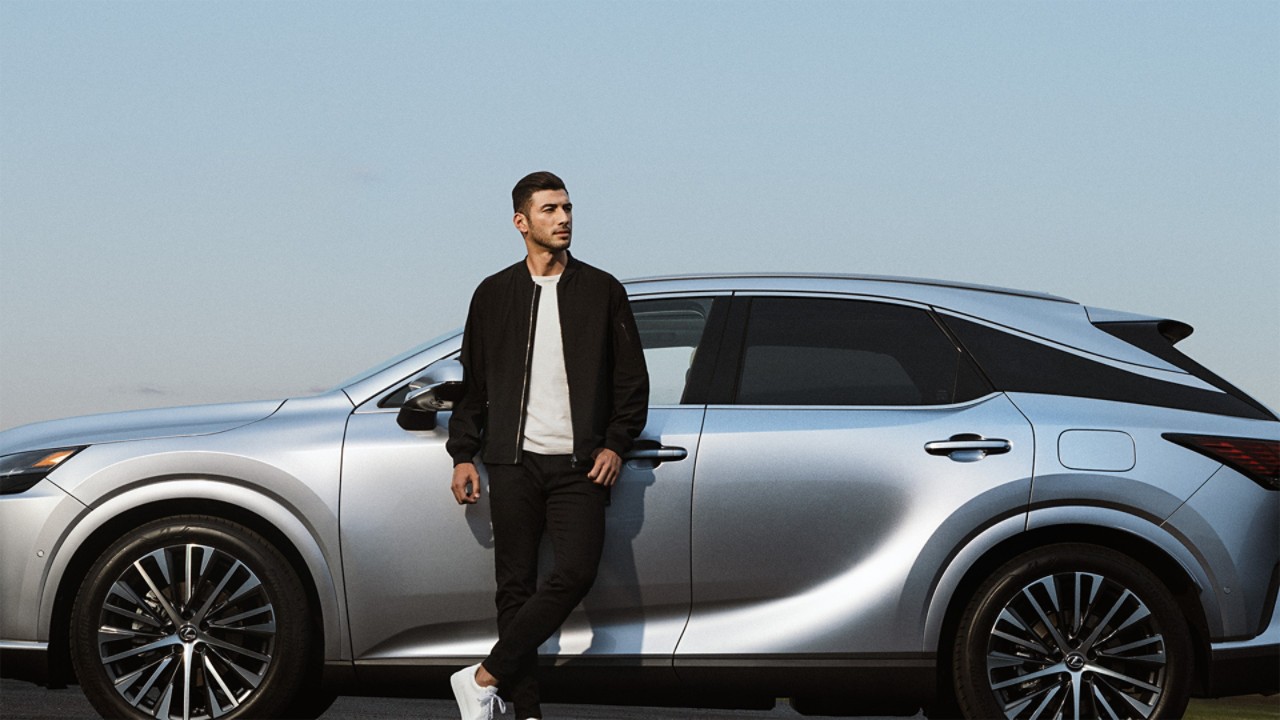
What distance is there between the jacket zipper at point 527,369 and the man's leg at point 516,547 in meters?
0.09

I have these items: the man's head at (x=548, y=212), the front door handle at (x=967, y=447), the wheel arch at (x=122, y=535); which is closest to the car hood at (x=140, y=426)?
the wheel arch at (x=122, y=535)

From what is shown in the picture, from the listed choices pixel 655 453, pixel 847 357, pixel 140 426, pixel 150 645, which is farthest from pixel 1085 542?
pixel 140 426

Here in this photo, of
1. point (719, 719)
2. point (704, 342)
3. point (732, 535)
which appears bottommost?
point (719, 719)

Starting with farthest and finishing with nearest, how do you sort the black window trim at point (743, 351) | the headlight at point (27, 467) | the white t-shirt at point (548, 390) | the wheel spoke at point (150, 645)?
1. the headlight at point (27, 467)
2. the wheel spoke at point (150, 645)
3. the black window trim at point (743, 351)
4. the white t-shirt at point (548, 390)

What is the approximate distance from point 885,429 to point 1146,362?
1.13 m

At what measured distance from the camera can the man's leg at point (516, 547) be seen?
16.6 feet

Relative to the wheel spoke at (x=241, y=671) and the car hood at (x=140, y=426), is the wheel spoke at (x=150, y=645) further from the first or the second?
the car hood at (x=140, y=426)

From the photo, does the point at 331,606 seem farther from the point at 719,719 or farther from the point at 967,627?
the point at 719,719

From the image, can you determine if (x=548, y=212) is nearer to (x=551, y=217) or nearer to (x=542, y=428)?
(x=551, y=217)

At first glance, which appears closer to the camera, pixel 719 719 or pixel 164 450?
pixel 164 450

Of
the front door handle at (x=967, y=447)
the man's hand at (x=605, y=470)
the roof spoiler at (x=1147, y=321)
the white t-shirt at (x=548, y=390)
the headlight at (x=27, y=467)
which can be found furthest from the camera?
the roof spoiler at (x=1147, y=321)

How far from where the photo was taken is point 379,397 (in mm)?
5406

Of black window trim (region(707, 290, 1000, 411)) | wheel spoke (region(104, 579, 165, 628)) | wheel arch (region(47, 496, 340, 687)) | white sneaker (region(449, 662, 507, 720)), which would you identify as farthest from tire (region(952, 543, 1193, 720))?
wheel spoke (region(104, 579, 165, 628))

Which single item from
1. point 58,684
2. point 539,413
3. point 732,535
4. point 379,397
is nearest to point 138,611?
point 58,684
